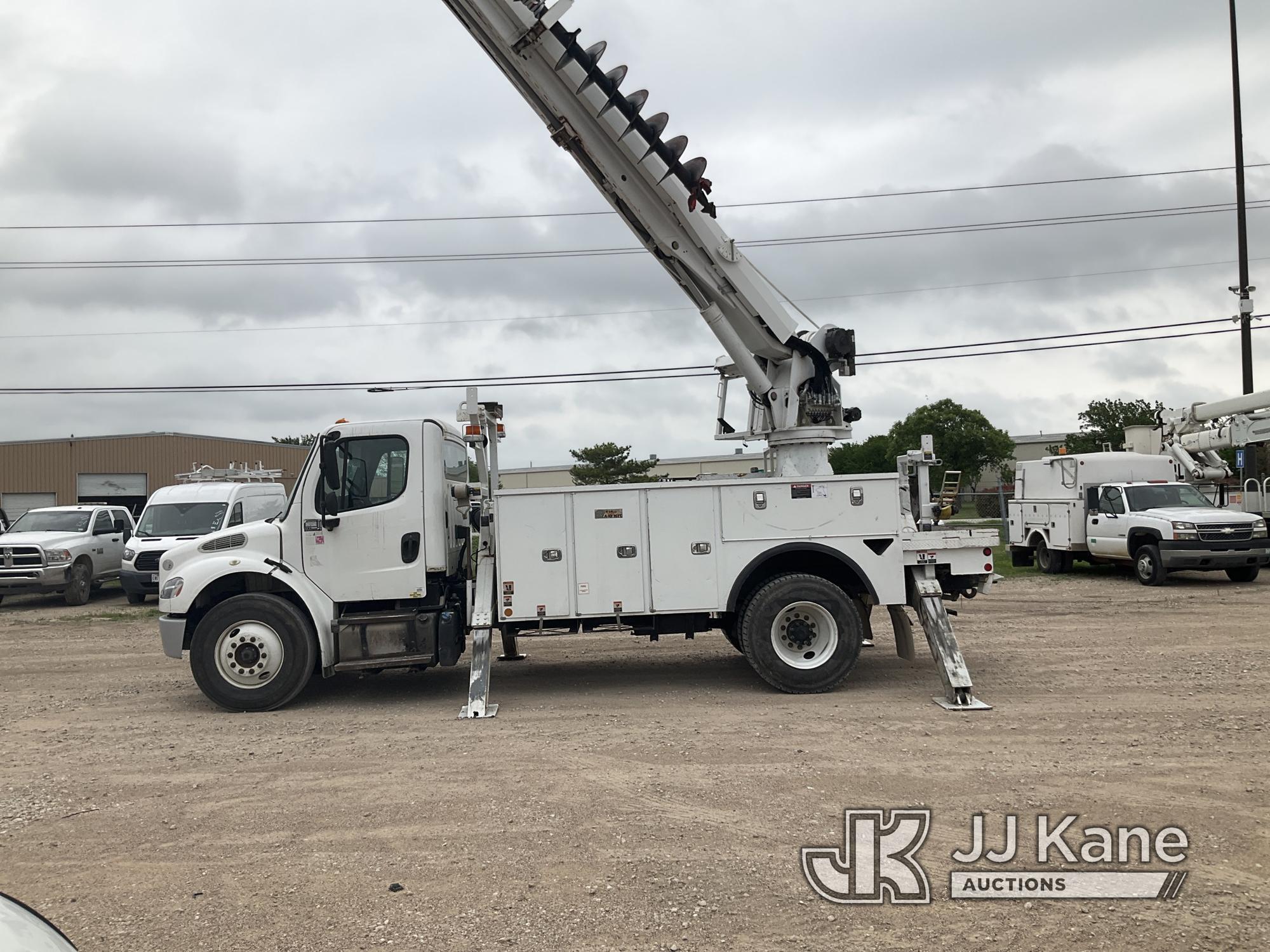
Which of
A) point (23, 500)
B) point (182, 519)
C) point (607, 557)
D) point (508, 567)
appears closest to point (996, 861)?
point (607, 557)

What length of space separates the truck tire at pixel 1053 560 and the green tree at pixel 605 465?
1618cm

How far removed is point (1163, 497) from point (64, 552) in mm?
21255

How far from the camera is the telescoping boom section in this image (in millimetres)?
9609

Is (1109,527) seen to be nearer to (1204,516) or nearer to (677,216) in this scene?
(1204,516)

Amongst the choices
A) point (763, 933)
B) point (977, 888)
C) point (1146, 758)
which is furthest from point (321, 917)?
point (1146, 758)

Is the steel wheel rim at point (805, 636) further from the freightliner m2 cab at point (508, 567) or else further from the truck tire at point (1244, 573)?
the truck tire at point (1244, 573)

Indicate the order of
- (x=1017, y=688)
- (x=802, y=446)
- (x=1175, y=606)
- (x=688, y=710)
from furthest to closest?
1. (x=1175, y=606)
2. (x=802, y=446)
3. (x=1017, y=688)
4. (x=688, y=710)

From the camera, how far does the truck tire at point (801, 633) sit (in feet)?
28.7

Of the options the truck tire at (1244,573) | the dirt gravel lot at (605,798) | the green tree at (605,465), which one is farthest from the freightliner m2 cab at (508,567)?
the green tree at (605,465)

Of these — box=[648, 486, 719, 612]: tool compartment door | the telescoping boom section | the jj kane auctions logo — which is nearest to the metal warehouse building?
the telescoping boom section

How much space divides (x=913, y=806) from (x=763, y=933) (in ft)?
6.11

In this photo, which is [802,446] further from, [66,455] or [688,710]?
[66,455]

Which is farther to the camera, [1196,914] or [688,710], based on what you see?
[688,710]

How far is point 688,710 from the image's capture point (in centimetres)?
840
